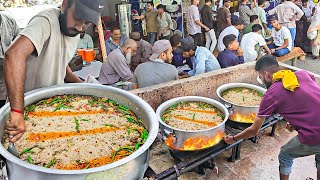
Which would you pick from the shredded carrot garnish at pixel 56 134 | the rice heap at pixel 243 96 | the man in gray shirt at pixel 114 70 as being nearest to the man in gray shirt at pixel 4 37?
the shredded carrot garnish at pixel 56 134

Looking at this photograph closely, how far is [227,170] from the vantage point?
3893 millimetres

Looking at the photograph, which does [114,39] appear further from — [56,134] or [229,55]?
[56,134]

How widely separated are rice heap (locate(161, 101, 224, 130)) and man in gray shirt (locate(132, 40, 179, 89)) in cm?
68

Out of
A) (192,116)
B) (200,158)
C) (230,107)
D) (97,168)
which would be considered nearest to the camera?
(97,168)

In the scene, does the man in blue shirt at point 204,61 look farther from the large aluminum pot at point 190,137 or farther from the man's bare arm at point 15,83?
the man's bare arm at point 15,83

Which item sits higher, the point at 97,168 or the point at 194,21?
the point at 194,21

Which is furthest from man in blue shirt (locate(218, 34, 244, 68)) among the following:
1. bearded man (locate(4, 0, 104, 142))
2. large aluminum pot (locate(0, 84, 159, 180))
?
bearded man (locate(4, 0, 104, 142))

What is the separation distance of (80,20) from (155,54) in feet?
9.01

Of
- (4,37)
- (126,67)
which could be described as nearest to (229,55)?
(126,67)

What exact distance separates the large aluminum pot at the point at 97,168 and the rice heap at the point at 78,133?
68 mm

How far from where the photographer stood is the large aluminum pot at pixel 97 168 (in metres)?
1.48

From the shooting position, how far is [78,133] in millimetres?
2035

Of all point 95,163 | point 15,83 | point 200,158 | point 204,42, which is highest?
point 15,83

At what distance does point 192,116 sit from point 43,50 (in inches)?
92.0
